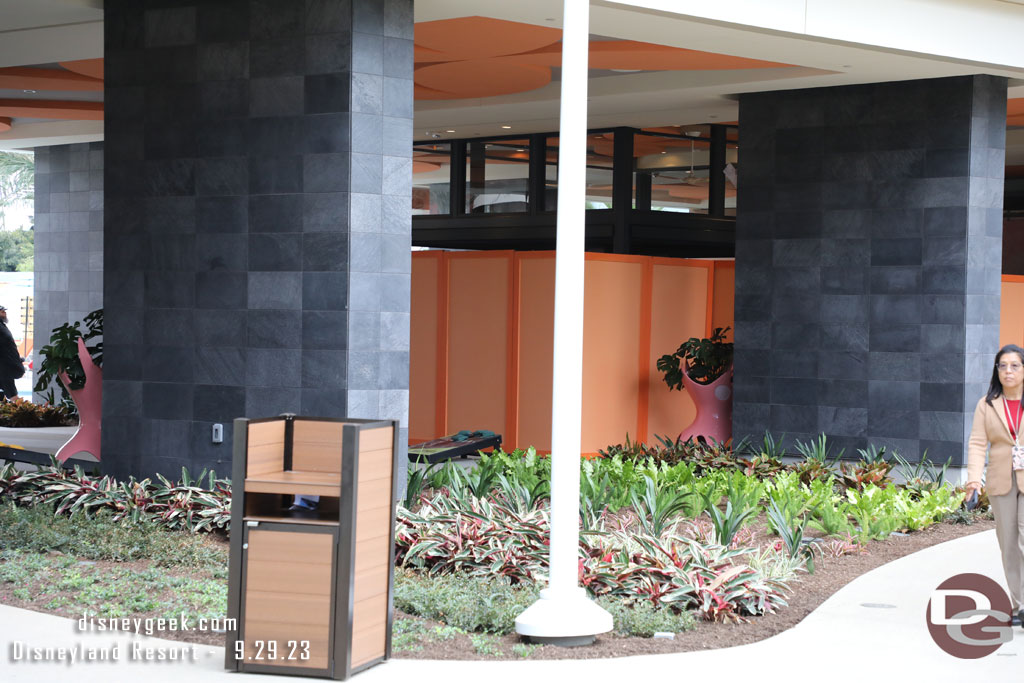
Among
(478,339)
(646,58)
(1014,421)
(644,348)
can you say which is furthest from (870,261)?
(1014,421)

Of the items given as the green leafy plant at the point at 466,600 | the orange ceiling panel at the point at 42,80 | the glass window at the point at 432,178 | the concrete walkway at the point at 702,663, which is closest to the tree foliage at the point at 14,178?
the glass window at the point at 432,178

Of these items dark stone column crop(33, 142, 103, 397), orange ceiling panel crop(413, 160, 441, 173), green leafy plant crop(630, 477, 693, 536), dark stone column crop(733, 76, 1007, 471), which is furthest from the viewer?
dark stone column crop(33, 142, 103, 397)

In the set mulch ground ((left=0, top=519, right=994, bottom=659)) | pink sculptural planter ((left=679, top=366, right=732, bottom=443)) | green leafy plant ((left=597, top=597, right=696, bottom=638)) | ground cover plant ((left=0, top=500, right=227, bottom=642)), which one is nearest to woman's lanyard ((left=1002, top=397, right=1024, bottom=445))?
mulch ground ((left=0, top=519, right=994, bottom=659))

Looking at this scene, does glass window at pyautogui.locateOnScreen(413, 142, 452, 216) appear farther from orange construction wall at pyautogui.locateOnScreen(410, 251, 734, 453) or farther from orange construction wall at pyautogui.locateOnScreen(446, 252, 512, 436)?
orange construction wall at pyautogui.locateOnScreen(446, 252, 512, 436)

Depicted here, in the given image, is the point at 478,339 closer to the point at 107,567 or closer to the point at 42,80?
the point at 42,80

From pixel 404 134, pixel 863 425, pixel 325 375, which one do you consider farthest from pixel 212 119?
pixel 863 425

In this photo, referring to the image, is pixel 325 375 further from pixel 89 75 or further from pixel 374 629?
pixel 89 75

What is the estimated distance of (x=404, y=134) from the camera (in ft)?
27.7

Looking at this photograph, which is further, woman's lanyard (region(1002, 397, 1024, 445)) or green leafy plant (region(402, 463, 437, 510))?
green leafy plant (region(402, 463, 437, 510))

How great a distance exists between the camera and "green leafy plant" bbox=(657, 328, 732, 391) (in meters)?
13.2

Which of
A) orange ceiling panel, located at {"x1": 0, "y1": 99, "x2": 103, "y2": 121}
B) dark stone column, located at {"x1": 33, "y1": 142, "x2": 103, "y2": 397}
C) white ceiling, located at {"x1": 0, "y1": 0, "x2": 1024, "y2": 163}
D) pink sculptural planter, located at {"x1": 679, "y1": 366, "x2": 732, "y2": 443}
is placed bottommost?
pink sculptural planter, located at {"x1": 679, "y1": 366, "x2": 732, "y2": 443}

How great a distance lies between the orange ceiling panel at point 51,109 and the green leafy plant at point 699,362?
322 inches

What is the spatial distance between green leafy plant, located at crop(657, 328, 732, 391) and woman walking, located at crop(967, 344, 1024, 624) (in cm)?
686

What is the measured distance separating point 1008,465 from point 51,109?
13.1 m
